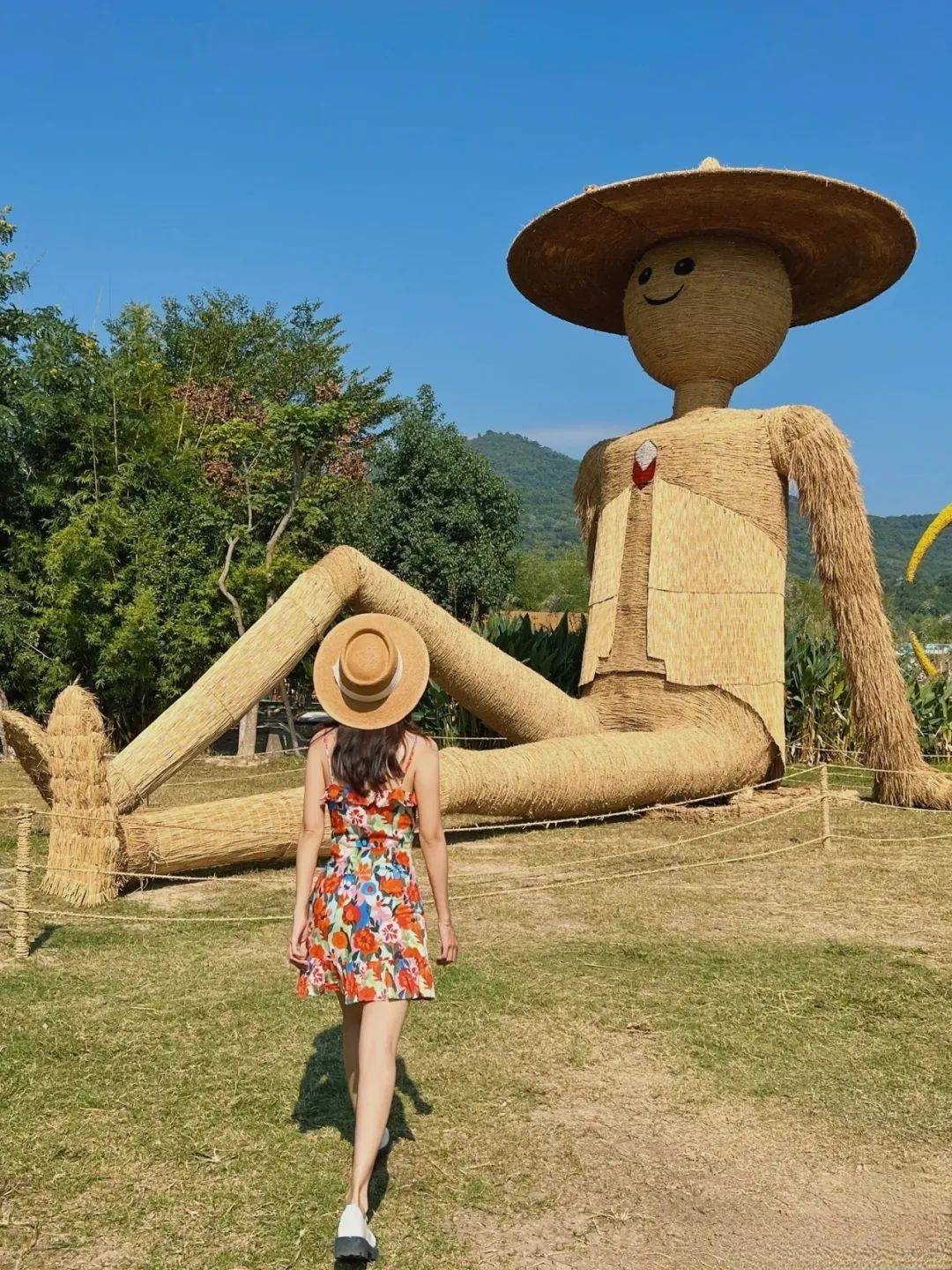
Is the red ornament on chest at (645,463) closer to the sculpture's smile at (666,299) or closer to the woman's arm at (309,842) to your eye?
the sculpture's smile at (666,299)

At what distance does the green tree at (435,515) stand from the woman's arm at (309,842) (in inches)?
474

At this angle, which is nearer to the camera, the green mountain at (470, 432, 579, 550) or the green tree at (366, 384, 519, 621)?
the green tree at (366, 384, 519, 621)

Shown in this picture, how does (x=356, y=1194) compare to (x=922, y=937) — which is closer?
(x=356, y=1194)

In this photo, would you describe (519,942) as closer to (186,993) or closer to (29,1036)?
(186,993)

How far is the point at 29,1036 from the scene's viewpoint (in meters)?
3.38

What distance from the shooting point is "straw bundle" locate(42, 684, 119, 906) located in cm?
477

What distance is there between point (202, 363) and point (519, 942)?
1901 centimetres

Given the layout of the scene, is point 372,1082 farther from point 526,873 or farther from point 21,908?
point 526,873

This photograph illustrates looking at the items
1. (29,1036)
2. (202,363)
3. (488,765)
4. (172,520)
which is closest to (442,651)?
(488,765)

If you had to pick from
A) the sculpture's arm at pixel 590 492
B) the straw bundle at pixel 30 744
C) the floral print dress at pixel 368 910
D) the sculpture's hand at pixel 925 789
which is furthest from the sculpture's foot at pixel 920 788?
the floral print dress at pixel 368 910

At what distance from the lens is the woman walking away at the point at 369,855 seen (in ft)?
8.27

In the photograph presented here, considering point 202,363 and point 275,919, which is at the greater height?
point 202,363

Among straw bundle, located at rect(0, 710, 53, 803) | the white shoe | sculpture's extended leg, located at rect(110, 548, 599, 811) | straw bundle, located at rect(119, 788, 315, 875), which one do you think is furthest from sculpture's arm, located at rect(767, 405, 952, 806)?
the white shoe

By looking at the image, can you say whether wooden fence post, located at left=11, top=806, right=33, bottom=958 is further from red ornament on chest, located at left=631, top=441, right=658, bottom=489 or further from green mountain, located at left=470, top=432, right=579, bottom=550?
green mountain, located at left=470, top=432, right=579, bottom=550
